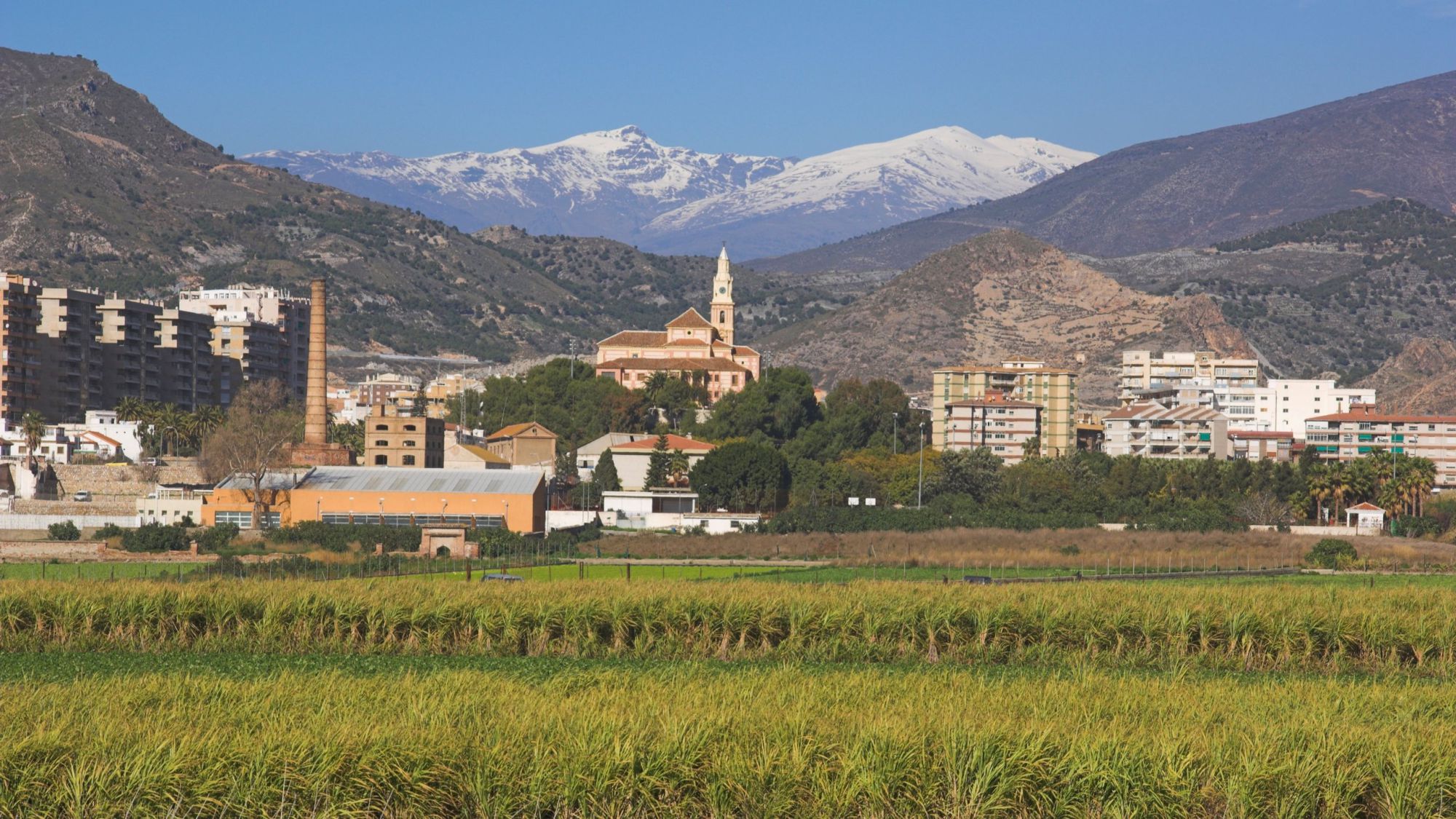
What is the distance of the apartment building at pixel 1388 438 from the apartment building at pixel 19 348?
9474 cm

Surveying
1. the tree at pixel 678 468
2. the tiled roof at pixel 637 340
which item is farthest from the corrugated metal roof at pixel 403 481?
the tiled roof at pixel 637 340

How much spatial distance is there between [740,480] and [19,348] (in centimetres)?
6005

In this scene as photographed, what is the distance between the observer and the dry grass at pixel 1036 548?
74062 millimetres

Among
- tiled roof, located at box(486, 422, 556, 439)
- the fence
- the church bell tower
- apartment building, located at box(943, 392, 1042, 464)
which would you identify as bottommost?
the fence

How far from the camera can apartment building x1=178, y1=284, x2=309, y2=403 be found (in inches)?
6334

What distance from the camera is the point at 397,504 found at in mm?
85375

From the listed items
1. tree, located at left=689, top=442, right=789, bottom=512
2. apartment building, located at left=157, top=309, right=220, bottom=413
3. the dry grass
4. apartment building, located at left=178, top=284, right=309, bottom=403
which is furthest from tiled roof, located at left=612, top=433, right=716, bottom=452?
apartment building, located at left=178, top=284, right=309, bottom=403

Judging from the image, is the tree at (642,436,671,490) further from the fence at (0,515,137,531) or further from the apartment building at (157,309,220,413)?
the apartment building at (157,309,220,413)

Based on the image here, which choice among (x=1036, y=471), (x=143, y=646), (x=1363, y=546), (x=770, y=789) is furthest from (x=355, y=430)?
(x=770, y=789)

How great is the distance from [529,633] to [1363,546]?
51824 mm

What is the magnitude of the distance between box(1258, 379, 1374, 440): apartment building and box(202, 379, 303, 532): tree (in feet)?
281

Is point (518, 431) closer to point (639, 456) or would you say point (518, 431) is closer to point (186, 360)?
point (639, 456)

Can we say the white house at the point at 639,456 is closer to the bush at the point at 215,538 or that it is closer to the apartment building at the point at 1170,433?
the bush at the point at 215,538

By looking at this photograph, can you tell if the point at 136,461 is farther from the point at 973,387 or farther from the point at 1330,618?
the point at 1330,618
